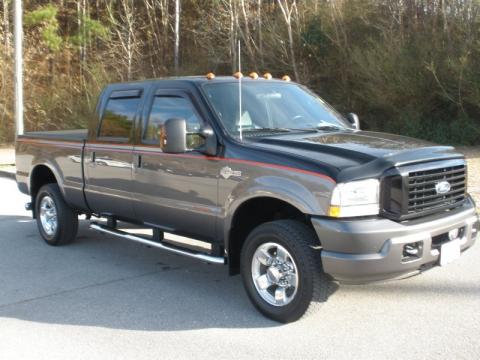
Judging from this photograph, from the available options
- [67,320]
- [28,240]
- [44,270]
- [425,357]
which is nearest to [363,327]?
[425,357]

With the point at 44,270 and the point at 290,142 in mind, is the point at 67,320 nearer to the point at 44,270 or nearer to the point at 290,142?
the point at 44,270

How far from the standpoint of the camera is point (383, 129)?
64.6ft

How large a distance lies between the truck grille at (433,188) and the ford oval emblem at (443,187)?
0.02 m

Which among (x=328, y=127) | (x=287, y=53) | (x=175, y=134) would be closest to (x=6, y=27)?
(x=287, y=53)

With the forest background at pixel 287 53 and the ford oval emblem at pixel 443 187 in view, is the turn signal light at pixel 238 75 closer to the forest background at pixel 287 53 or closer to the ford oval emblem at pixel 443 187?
the ford oval emblem at pixel 443 187


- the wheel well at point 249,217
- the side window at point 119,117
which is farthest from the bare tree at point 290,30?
the wheel well at point 249,217

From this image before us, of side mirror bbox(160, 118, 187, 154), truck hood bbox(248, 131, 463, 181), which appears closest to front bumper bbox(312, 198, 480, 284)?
truck hood bbox(248, 131, 463, 181)

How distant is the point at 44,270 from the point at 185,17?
2578 centimetres

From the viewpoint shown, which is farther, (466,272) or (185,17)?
(185,17)

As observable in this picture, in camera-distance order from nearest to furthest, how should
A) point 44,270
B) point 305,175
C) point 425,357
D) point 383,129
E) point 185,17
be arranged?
1. point 425,357
2. point 305,175
3. point 44,270
4. point 383,129
5. point 185,17

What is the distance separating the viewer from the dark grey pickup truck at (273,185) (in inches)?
167

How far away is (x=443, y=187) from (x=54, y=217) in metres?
4.75

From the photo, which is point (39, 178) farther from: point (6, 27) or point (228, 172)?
point (6, 27)

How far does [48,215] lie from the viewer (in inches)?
294
